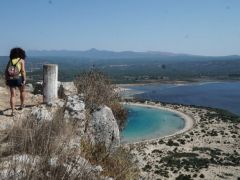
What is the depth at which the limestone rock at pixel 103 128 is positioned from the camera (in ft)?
40.1

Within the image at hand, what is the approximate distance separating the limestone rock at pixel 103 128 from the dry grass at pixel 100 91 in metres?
3.08

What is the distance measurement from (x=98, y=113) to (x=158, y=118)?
5586 centimetres

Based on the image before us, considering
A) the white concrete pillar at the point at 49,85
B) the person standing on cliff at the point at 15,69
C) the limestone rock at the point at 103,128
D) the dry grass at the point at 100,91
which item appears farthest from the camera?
the dry grass at the point at 100,91

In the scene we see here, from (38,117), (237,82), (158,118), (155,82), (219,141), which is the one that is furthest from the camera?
(237,82)

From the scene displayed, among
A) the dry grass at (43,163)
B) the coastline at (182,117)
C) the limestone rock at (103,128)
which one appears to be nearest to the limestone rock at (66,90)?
the limestone rock at (103,128)

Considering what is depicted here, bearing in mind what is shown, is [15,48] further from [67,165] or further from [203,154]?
[203,154]

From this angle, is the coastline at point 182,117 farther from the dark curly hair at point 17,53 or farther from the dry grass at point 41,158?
the dry grass at point 41,158

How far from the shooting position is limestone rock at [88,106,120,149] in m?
12.2

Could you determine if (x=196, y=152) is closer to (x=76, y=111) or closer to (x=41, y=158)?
(x=76, y=111)

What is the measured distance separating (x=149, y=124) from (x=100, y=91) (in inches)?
1748

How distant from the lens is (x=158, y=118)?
6862 centimetres

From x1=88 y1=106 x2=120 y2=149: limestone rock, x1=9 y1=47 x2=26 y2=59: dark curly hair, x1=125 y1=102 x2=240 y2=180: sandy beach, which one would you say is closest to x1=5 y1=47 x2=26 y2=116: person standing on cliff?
x1=9 y1=47 x2=26 y2=59: dark curly hair

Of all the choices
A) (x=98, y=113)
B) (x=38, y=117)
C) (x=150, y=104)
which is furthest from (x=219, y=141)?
(x=38, y=117)

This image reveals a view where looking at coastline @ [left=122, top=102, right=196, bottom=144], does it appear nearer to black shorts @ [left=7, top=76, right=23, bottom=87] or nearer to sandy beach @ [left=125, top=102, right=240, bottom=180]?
sandy beach @ [left=125, top=102, right=240, bottom=180]
